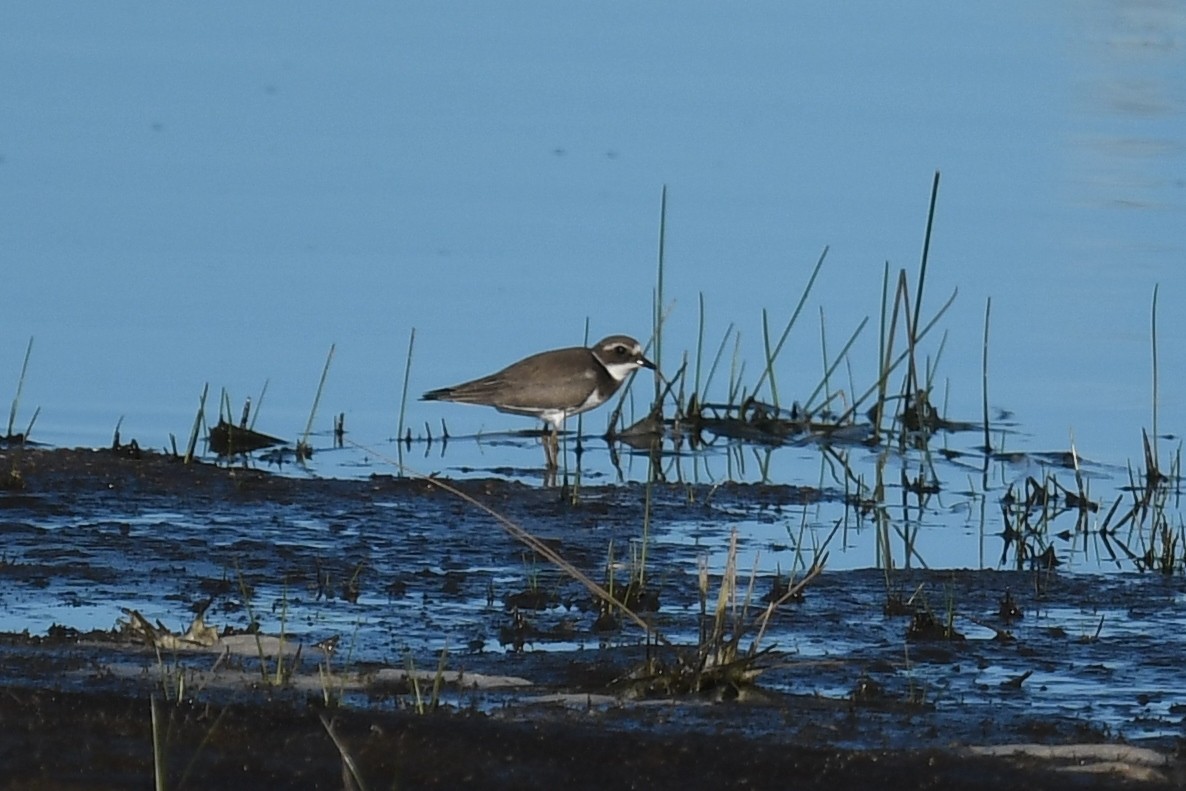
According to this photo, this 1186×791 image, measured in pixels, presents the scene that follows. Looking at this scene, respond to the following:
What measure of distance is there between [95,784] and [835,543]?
478 cm

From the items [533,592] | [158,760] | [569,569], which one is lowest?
[158,760]

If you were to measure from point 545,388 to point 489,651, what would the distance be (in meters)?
4.40

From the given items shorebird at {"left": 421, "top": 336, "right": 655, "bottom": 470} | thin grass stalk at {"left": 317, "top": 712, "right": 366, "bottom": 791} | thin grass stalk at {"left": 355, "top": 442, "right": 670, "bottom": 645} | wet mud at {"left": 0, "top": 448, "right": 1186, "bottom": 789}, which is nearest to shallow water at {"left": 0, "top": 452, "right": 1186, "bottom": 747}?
wet mud at {"left": 0, "top": 448, "right": 1186, "bottom": 789}

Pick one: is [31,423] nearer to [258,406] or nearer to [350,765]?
[258,406]

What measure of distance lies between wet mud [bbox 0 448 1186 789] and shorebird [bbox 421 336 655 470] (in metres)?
1.25

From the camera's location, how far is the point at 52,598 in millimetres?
7496

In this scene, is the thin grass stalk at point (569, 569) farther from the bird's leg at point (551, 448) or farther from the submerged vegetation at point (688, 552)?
the bird's leg at point (551, 448)

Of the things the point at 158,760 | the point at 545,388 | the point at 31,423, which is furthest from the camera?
the point at 545,388

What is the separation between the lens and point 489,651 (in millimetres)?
6918

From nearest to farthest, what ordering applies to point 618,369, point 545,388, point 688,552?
1. point 688,552
2. point 545,388
3. point 618,369

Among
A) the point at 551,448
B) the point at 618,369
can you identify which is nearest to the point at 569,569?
the point at 551,448

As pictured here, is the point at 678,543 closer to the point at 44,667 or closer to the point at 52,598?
the point at 52,598

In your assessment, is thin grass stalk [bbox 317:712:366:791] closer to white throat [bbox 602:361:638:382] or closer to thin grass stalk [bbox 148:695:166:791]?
thin grass stalk [bbox 148:695:166:791]

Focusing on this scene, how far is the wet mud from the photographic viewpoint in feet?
17.1
